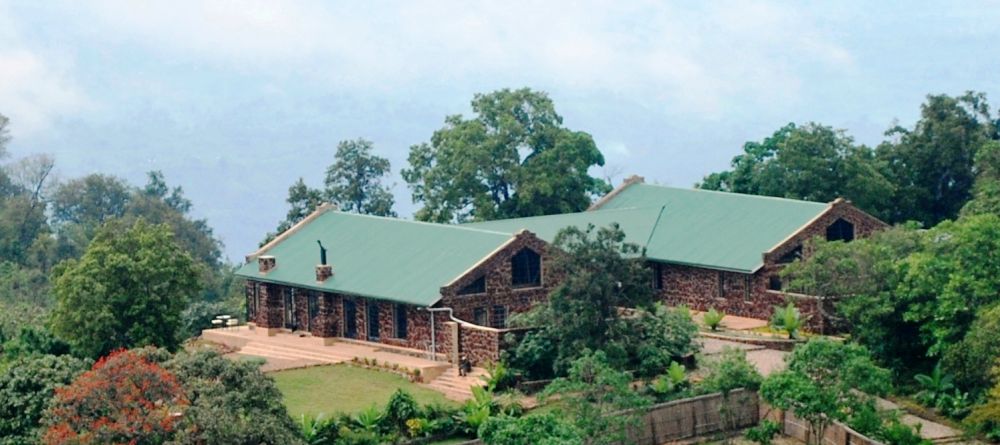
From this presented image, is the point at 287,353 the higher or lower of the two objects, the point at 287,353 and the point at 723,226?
the lower

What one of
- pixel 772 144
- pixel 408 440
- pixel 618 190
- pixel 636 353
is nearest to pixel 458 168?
pixel 618 190

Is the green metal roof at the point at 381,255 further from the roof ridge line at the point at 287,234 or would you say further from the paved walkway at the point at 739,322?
the paved walkway at the point at 739,322

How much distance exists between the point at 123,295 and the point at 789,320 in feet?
57.2

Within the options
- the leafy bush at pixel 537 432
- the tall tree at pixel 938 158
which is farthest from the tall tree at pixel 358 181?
the leafy bush at pixel 537 432

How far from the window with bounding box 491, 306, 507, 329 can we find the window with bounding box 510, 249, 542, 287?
30.4 inches

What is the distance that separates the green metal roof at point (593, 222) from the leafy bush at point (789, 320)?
21.0 feet

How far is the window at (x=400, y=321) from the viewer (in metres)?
49.1

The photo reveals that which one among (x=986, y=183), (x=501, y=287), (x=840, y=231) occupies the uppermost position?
(x=986, y=183)

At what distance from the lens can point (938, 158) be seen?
210 feet

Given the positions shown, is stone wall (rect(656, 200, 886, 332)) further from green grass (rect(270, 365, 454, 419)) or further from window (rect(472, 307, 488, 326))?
green grass (rect(270, 365, 454, 419))

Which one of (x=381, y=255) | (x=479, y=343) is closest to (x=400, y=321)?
(x=381, y=255)

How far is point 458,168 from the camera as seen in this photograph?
208 ft

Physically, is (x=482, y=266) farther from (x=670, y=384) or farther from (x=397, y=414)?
(x=397, y=414)

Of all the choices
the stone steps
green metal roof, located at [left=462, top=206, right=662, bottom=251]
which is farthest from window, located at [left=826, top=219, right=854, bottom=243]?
the stone steps
